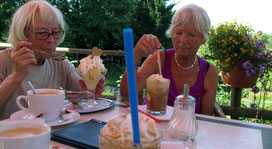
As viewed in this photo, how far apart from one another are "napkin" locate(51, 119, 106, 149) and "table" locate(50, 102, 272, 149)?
3 centimetres

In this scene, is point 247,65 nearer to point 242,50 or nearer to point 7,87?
point 242,50

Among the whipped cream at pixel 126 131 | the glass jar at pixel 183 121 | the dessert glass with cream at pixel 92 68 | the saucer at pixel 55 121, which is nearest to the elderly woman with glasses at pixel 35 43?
the dessert glass with cream at pixel 92 68

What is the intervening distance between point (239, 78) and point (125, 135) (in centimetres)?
273

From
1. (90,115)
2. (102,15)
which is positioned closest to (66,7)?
(102,15)

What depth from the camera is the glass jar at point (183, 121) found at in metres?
1.03

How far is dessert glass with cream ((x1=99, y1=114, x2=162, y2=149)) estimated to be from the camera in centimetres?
55

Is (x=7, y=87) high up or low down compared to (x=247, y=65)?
down

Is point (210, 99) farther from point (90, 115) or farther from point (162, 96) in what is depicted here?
point (90, 115)

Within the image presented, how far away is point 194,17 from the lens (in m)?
1.92

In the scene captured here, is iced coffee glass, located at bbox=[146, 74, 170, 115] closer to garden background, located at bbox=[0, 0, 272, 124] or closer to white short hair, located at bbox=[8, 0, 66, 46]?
white short hair, located at bbox=[8, 0, 66, 46]

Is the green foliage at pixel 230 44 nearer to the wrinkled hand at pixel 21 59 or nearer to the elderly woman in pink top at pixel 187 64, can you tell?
the elderly woman in pink top at pixel 187 64

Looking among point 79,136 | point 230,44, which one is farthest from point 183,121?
point 230,44

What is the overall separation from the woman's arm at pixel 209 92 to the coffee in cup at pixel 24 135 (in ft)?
5.06

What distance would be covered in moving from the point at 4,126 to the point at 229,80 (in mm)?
2827
